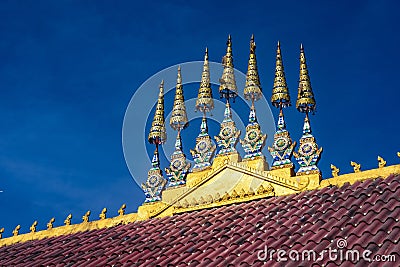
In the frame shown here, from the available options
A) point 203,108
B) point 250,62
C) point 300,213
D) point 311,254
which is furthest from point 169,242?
point 250,62

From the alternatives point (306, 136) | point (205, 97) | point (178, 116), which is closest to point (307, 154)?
point (306, 136)

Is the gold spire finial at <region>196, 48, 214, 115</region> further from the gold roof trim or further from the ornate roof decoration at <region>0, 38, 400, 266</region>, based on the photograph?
the gold roof trim

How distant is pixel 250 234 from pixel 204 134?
481cm

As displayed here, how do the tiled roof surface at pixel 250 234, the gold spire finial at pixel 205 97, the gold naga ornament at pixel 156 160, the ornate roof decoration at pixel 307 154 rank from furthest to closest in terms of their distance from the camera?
the gold spire finial at pixel 205 97 < the gold naga ornament at pixel 156 160 < the ornate roof decoration at pixel 307 154 < the tiled roof surface at pixel 250 234

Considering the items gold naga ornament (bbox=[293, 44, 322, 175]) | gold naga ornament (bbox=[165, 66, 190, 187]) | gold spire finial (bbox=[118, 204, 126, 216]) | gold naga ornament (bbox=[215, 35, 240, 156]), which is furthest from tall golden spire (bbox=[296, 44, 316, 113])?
gold spire finial (bbox=[118, 204, 126, 216])

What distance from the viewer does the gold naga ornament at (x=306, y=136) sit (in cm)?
1353

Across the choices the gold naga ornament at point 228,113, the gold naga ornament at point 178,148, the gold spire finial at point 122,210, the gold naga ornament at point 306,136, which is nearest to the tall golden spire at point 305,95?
the gold naga ornament at point 306,136

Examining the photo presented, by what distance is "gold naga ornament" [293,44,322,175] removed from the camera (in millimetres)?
13531

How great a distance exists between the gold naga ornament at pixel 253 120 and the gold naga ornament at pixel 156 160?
8.32 ft

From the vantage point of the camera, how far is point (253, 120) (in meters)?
15.0

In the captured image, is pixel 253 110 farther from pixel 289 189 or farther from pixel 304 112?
pixel 289 189

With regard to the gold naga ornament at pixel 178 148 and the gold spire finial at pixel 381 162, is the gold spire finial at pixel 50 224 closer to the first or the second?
the gold naga ornament at pixel 178 148

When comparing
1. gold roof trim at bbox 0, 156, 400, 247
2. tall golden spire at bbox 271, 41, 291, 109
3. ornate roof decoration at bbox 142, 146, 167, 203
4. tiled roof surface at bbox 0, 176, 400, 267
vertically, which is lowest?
tiled roof surface at bbox 0, 176, 400, 267

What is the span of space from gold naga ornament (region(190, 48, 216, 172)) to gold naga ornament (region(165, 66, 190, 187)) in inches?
14.4
